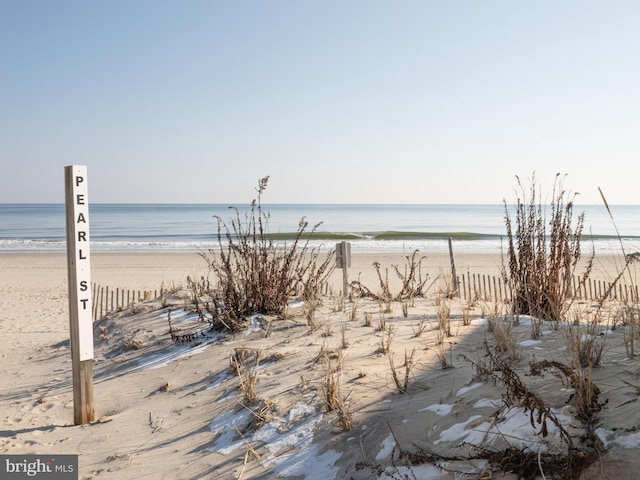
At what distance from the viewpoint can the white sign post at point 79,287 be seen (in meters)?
4.72

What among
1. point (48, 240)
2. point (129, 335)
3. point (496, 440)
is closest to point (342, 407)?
point (496, 440)

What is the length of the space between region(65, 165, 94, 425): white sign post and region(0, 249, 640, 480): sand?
29 cm

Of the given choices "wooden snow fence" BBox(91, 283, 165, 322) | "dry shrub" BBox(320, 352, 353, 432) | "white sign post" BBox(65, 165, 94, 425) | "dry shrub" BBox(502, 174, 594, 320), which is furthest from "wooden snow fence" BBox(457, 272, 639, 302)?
"wooden snow fence" BBox(91, 283, 165, 322)

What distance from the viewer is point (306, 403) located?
417 cm

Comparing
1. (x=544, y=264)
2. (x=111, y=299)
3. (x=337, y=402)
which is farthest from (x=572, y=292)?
(x=111, y=299)

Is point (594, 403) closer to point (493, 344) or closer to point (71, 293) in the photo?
point (493, 344)

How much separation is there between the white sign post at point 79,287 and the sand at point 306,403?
0.96 feet

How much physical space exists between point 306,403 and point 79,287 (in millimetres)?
2228

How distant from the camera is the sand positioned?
302 centimetres

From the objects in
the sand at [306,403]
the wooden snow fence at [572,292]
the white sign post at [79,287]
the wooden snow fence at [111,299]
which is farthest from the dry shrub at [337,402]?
the wooden snow fence at [111,299]

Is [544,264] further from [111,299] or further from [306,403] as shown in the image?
[111,299]

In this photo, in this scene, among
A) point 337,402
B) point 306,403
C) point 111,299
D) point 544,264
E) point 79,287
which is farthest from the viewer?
point 111,299

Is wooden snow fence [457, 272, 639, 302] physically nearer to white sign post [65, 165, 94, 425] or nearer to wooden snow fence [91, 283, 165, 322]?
white sign post [65, 165, 94, 425]

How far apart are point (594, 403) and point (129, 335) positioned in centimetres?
622
